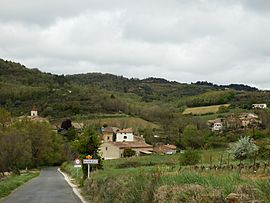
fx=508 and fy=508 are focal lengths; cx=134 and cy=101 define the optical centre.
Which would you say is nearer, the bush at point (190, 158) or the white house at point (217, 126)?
the bush at point (190, 158)

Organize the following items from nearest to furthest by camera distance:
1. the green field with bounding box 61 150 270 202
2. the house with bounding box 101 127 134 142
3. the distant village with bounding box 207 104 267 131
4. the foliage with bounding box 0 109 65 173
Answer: the green field with bounding box 61 150 270 202 < the foliage with bounding box 0 109 65 173 < the distant village with bounding box 207 104 267 131 < the house with bounding box 101 127 134 142

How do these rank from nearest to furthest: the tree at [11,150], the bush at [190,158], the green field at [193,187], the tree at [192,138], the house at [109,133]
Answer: the green field at [193,187] → the bush at [190,158] → the tree at [11,150] → the tree at [192,138] → the house at [109,133]

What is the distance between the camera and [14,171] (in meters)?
71.3

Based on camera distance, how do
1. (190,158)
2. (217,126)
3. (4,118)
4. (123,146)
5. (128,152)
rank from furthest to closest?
(217,126) → (123,146) → (128,152) → (4,118) → (190,158)

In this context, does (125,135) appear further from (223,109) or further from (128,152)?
(223,109)

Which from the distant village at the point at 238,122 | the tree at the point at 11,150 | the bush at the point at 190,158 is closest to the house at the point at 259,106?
the distant village at the point at 238,122

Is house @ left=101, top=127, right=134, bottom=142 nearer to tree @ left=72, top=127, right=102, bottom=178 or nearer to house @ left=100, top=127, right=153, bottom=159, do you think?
house @ left=100, top=127, right=153, bottom=159

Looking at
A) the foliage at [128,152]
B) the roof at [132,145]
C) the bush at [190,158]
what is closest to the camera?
the bush at [190,158]

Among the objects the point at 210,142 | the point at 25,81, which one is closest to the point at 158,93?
the point at 25,81

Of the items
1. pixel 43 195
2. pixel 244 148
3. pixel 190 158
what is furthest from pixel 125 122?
pixel 43 195

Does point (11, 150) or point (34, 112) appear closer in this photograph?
point (11, 150)

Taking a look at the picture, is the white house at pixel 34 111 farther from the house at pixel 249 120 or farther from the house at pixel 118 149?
the house at pixel 249 120

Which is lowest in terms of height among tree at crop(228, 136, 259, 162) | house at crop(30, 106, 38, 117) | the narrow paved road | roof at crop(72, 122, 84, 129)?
the narrow paved road

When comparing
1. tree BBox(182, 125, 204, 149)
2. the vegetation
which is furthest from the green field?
tree BBox(182, 125, 204, 149)
